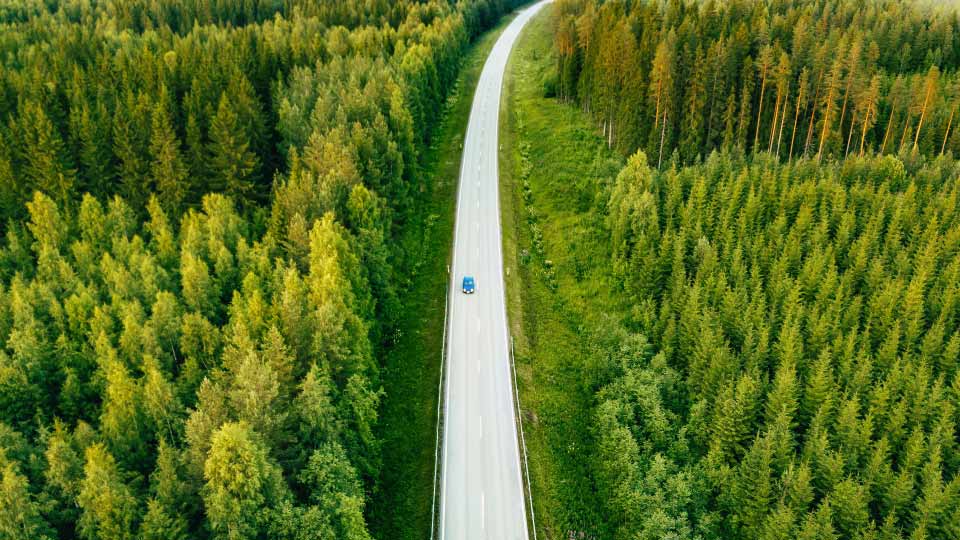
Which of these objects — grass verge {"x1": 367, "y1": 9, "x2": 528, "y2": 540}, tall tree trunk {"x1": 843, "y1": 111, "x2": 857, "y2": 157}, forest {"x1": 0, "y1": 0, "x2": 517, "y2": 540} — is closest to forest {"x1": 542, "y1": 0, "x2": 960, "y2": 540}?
tall tree trunk {"x1": 843, "y1": 111, "x2": 857, "y2": 157}

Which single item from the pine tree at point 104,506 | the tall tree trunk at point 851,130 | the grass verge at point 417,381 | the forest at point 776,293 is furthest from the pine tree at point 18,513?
the tall tree trunk at point 851,130

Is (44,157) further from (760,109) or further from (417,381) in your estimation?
(760,109)

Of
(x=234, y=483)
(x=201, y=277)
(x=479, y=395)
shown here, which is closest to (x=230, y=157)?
(x=201, y=277)

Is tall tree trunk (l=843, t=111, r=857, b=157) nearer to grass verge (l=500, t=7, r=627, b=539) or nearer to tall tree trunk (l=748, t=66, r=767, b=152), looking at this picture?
tall tree trunk (l=748, t=66, r=767, b=152)

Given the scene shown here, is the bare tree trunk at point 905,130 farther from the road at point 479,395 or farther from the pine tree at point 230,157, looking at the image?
the pine tree at point 230,157

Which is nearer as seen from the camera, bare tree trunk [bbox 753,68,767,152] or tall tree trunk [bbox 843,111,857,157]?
tall tree trunk [bbox 843,111,857,157]

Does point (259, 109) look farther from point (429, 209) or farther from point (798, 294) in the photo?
point (798, 294)
